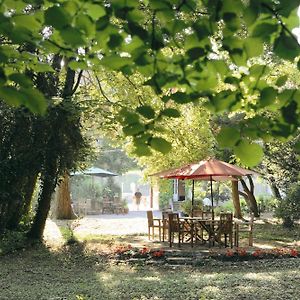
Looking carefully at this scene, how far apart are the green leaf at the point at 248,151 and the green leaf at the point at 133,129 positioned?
36 cm

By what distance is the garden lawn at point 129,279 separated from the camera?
6898mm

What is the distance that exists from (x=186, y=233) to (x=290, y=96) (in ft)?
39.7

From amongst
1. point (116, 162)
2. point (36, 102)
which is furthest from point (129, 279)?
point (116, 162)

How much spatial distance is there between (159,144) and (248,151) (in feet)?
1.04

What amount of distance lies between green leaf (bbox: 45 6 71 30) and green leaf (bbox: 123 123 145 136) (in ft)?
1.42

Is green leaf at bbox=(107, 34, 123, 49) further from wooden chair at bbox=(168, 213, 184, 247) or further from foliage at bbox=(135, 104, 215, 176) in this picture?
foliage at bbox=(135, 104, 215, 176)

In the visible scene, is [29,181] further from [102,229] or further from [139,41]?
[139,41]

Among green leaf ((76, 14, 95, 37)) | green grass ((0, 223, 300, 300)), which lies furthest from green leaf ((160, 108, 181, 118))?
green grass ((0, 223, 300, 300))

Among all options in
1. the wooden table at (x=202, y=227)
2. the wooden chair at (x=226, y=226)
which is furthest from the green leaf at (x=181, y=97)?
the wooden chair at (x=226, y=226)

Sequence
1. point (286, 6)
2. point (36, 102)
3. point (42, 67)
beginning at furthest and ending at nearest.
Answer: point (42, 67) < point (286, 6) < point (36, 102)

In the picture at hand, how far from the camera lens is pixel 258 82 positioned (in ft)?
5.84

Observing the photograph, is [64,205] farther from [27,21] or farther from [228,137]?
[228,137]

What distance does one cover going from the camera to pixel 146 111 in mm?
1743

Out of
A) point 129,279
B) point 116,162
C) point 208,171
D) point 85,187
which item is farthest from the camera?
point 116,162
